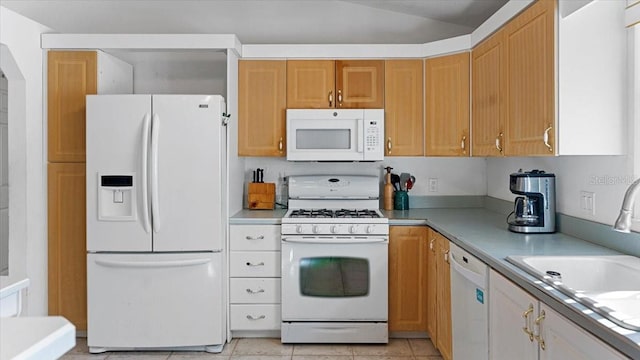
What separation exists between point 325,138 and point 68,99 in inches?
70.3

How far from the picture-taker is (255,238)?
126 inches

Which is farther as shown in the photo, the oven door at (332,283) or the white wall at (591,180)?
the oven door at (332,283)

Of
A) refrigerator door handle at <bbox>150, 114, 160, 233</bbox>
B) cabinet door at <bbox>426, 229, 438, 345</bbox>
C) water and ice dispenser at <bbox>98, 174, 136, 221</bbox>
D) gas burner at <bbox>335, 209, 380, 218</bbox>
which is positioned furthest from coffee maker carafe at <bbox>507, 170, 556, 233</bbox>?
water and ice dispenser at <bbox>98, 174, 136, 221</bbox>

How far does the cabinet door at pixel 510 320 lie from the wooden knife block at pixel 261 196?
203cm

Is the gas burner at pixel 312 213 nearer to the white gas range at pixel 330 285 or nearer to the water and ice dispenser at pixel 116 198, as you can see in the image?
the white gas range at pixel 330 285

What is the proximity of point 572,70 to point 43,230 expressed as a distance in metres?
3.30

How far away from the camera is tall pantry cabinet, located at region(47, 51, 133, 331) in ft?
10.6

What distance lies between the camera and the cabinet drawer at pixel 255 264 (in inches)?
126

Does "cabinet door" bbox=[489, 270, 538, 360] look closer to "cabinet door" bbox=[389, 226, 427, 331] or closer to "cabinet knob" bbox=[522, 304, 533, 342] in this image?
"cabinet knob" bbox=[522, 304, 533, 342]

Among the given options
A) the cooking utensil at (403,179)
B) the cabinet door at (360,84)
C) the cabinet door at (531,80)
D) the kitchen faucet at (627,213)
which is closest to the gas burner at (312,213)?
the cooking utensil at (403,179)

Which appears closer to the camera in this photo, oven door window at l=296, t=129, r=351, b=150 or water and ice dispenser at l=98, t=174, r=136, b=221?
water and ice dispenser at l=98, t=174, r=136, b=221

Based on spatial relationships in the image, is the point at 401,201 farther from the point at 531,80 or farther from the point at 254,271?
the point at 531,80

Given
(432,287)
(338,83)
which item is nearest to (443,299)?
(432,287)

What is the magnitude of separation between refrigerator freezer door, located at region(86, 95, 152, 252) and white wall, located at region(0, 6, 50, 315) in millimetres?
456
